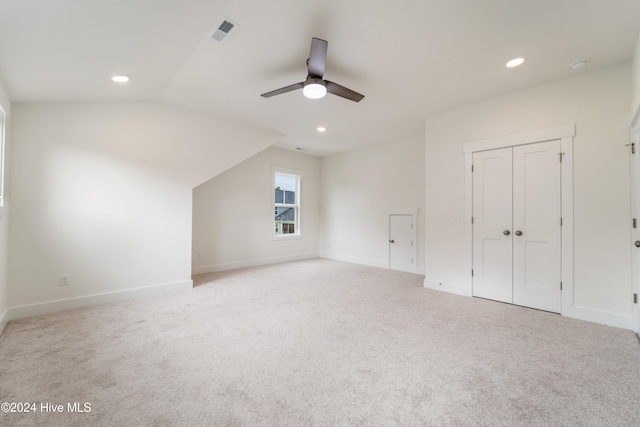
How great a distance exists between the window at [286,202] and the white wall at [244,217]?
124 millimetres

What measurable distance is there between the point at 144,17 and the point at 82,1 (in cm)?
34

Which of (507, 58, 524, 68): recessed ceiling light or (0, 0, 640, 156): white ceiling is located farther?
(507, 58, 524, 68): recessed ceiling light

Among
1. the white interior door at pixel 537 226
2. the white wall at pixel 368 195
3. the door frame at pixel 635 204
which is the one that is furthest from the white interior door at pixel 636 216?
the white wall at pixel 368 195

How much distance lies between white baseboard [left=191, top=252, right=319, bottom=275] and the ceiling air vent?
392cm

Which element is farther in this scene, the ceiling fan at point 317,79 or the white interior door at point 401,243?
the white interior door at point 401,243

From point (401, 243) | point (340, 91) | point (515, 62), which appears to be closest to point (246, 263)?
point (401, 243)

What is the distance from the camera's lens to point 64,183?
10.1 ft

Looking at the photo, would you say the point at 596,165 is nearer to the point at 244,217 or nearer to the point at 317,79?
the point at 317,79

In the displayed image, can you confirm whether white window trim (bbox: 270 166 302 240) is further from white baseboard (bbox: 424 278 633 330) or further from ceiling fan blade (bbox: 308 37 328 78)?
white baseboard (bbox: 424 278 633 330)

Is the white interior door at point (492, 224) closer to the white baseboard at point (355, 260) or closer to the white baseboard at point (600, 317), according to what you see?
the white baseboard at point (600, 317)

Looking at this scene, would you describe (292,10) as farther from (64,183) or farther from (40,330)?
(40,330)

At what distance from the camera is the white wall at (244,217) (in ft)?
16.7

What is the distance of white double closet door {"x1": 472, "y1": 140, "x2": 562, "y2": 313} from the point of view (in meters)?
3.05

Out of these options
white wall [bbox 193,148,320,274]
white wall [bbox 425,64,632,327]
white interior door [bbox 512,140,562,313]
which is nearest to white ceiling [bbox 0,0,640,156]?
white wall [bbox 425,64,632,327]
